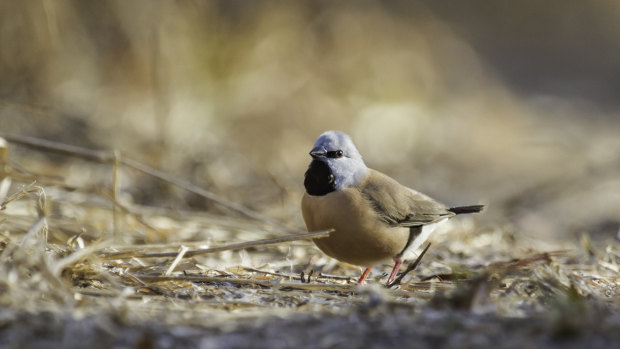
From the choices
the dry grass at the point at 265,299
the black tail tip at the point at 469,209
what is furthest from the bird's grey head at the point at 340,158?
the black tail tip at the point at 469,209

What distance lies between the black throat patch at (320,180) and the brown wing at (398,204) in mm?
211

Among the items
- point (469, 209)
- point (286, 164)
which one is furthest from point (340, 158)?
point (286, 164)

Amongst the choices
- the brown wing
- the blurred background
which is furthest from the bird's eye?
the blurred background

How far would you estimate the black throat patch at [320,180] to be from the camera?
3945mm

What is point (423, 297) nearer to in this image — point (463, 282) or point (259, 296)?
point (463, 282)

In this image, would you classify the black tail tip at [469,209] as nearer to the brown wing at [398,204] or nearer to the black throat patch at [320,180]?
the brown wing at [398,204]

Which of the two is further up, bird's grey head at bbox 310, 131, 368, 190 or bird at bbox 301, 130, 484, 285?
bird's grey head at bbox 310, 131, 368, 190

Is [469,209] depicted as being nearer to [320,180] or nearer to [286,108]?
[320,180]

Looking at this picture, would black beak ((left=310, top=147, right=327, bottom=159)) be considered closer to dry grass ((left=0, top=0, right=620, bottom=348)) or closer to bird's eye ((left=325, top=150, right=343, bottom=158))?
bird's eye ((left=325, top=150, right=343, bottom=158))

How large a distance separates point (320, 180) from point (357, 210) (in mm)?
290

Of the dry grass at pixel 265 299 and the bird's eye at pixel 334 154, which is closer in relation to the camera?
the dry grass at pixel 265 299

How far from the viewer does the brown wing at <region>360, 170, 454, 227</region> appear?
13.2 ft

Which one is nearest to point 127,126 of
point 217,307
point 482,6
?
point 217,307

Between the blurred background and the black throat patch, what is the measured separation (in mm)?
2206
